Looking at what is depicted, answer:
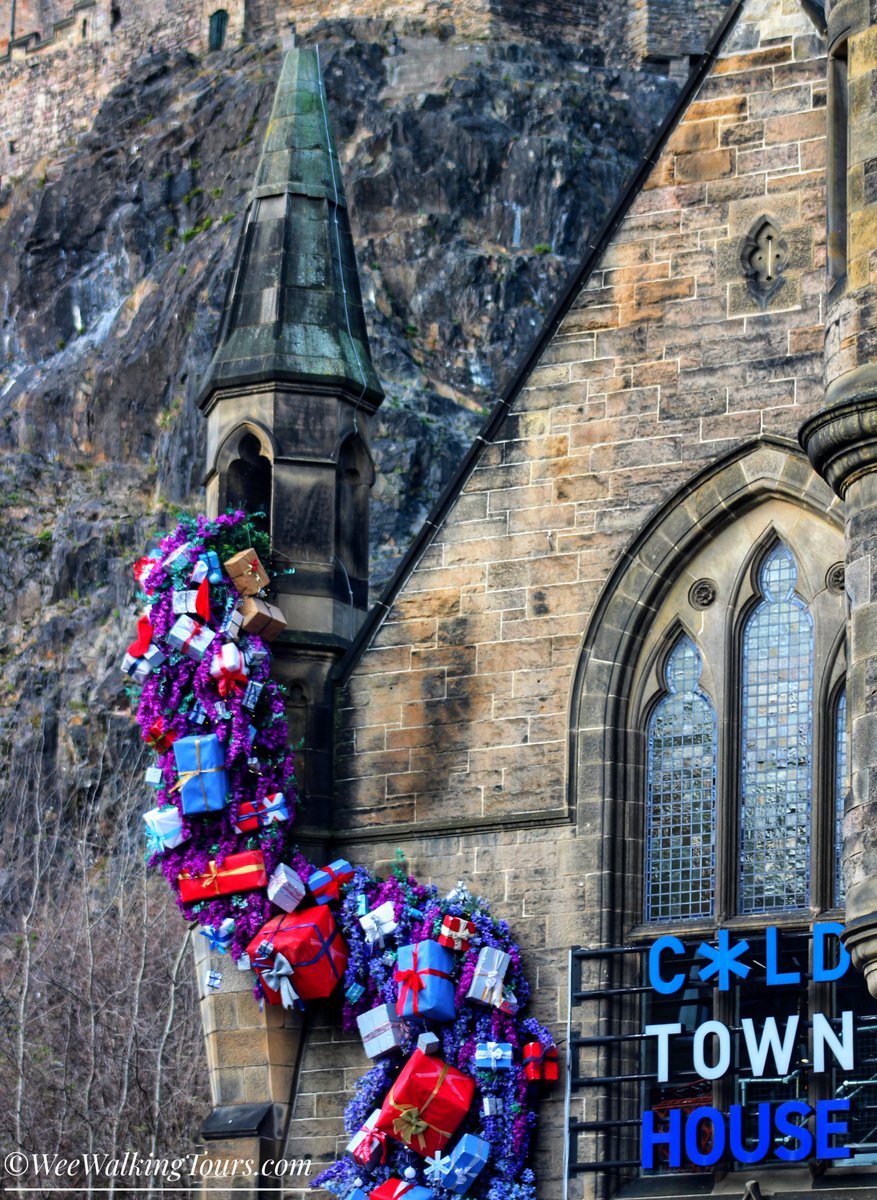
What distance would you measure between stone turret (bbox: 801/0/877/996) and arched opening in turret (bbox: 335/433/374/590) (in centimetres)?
517

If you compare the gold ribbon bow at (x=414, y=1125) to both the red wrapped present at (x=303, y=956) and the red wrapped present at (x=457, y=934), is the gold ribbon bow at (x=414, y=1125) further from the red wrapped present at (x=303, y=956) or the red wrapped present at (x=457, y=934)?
the red wrapped present at (x=303, y=956)

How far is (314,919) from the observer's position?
896 inches

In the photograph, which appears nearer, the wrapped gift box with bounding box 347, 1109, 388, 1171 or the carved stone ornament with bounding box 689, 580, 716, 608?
the wrapped gift box with bounding box 347, 1109, 388, 1171

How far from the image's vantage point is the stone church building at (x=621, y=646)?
2192 cm

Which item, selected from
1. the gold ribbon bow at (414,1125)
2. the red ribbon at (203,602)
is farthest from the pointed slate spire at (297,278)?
the gold ribbon bow at (414,1125)

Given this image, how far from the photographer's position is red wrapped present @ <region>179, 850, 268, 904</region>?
75.0 feet

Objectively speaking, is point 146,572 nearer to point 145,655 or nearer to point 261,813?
point 145,655

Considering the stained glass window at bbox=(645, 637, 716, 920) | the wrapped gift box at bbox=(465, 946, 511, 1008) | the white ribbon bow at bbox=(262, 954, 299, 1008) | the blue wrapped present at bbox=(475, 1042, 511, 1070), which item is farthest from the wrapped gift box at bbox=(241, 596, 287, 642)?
the blue wrapped present at bbox=(475, 1042, 511, 1070)

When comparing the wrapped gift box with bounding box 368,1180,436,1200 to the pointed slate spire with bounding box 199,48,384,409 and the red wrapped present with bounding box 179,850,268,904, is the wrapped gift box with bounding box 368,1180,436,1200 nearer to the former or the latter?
the red wrapped present with bounding box 179,850,268,904

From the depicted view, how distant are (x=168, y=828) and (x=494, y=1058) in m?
2.71

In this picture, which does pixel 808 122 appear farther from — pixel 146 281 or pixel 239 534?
pixel 146 281

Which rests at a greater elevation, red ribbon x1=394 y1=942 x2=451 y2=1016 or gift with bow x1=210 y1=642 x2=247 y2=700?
gift with bow x1=210 y1=642 x2=247 y2=700

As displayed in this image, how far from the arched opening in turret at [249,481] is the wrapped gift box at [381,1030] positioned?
341 centimetres

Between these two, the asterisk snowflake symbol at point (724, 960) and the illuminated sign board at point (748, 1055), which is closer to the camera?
the illuminated sign board at point (748, 1055)
